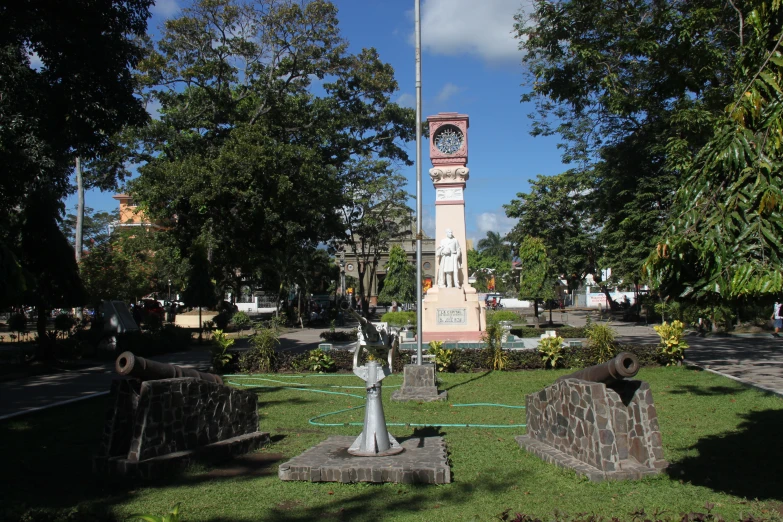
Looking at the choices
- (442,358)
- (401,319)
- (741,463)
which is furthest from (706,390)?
(401,319)

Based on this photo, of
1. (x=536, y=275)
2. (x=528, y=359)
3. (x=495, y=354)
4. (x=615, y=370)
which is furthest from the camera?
(x=536, y=275)

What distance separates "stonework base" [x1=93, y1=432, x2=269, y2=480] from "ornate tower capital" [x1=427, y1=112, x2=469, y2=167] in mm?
16224

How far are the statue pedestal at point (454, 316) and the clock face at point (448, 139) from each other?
5023 mm


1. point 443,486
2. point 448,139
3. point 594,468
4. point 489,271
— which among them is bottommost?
point 443,486

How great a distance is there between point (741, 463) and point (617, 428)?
1845mm

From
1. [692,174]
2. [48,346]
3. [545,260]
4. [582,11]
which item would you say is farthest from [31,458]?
[545,260]

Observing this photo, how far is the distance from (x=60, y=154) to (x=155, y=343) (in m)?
8.84

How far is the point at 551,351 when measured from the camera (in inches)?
620

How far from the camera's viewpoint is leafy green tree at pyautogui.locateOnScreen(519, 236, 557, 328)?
32.6 m

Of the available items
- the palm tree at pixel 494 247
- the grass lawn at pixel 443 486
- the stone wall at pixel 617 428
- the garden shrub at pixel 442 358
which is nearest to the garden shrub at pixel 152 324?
the garden shrub at pixel 442 358

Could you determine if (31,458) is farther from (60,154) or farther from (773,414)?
(773,414)

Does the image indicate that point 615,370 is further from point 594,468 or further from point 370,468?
point 370,468

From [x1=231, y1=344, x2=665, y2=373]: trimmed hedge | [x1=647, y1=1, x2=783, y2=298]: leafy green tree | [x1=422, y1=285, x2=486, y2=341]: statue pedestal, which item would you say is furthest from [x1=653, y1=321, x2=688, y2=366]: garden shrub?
[x1=647, y1=1, x2=783, y2=298]: leafy green tree

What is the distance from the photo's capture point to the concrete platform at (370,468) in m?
6.41
